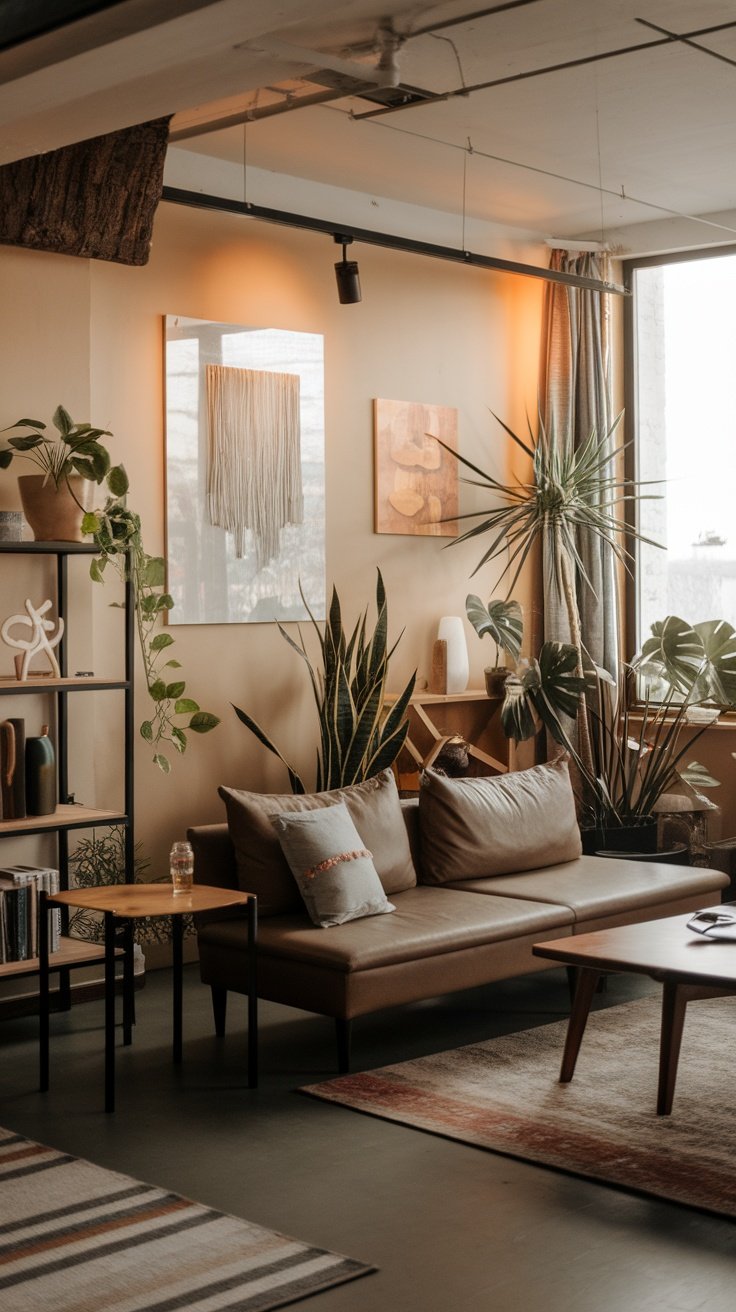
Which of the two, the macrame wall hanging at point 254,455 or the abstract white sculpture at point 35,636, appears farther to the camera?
the macrame wall hanging at point 254,455

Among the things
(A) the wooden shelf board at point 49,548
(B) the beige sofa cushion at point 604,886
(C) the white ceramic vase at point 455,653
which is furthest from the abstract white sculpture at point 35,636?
(C) the white ceramic vase at point 455,653

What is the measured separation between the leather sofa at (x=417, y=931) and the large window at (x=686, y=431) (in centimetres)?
225

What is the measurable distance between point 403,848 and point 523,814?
2.05 feet

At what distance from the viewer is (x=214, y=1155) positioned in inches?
155

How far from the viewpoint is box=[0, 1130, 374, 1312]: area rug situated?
3084mm

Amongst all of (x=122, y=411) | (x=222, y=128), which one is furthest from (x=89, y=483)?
(x=222, y=128)

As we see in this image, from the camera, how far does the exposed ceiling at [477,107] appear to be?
9.89ft

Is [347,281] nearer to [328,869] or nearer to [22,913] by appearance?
[328,869]

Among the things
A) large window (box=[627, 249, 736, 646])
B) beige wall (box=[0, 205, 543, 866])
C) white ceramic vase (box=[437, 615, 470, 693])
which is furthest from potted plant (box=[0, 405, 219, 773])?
large window (box=[627, 249, 736, 646])

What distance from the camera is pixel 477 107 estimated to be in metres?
5.77

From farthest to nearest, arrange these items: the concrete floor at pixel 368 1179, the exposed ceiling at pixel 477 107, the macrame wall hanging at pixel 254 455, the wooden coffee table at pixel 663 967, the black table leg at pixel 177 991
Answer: the macrame wall hanging at pixel 254 455 → the black table leg at pixel 177 991 → the wooden coffee table at pixel 663 967 → the concrete floor at pixel 368 1179 → the exposed ceiling at pixel 477 107

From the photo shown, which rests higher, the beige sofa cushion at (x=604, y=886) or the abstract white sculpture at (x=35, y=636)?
the abstract white sculpture at (x=35, y=636)

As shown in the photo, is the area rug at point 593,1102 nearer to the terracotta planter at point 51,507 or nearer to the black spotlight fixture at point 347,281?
the terracotta planter at point 51,507

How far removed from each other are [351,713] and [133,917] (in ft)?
6.90
